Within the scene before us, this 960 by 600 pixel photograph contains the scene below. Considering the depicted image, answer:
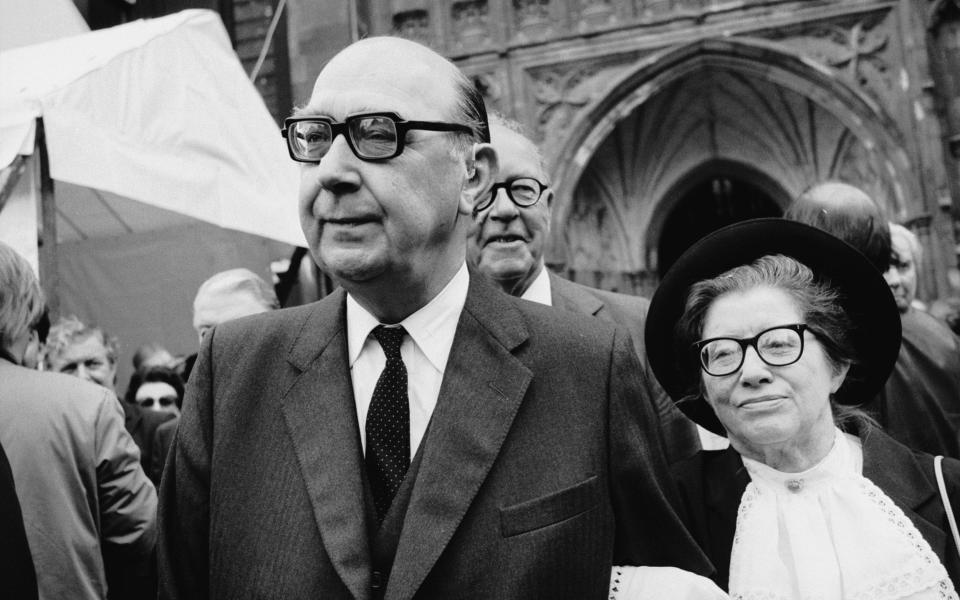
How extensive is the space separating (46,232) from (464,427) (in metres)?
3.11

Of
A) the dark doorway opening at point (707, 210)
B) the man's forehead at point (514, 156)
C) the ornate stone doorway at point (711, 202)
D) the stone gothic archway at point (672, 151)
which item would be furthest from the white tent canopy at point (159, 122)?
the dark doorway opening at point (707, 210)

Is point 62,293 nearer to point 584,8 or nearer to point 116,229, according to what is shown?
point 116,229

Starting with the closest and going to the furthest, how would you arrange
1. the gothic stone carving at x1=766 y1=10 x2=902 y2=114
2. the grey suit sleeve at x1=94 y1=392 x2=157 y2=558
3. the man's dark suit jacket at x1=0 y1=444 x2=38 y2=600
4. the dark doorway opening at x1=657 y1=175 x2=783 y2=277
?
the man's dark suit jacket at x1=0 y1=444 x2=38 y2=600, the grey suit sleeve at x1=94 y1=392 x2=157 y2=558, the gothic stone carving at x1=766 y1=10 x2=902 y2=114, the dark doorway opening at x1=657 y1=175 x2=783 y2=277

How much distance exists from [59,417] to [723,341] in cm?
164

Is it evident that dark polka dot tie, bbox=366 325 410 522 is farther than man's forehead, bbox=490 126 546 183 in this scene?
No

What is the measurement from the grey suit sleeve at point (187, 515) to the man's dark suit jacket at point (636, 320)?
1.37 metres

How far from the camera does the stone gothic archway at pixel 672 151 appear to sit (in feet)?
39.7

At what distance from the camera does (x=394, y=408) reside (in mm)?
1426

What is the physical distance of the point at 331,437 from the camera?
1.39 metres

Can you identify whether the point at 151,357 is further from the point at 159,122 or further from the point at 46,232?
the point at 159,122

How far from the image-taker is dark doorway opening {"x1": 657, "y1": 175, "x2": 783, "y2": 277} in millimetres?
14828

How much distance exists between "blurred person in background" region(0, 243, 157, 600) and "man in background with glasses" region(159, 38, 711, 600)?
112cm

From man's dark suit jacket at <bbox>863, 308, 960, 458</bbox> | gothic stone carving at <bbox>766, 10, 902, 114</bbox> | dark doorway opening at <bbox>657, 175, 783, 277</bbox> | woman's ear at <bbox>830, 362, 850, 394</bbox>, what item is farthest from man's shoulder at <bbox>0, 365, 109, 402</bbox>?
dark doorway opening at <bbox>657, 175, 783, 277</bbox>

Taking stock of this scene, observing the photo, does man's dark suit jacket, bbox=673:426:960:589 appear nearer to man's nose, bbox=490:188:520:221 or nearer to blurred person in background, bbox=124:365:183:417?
man's nose, bbox=490:188:520:221
